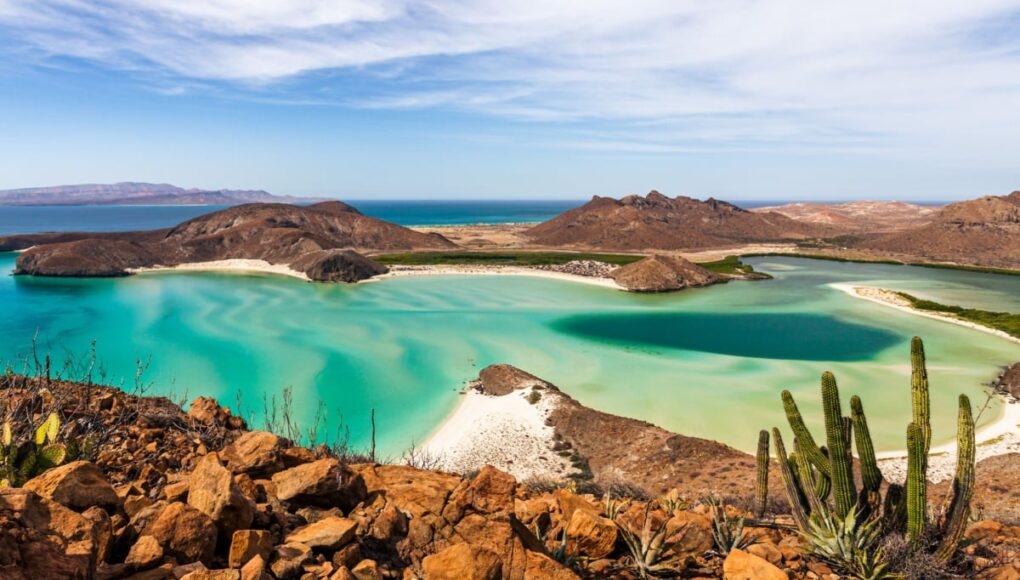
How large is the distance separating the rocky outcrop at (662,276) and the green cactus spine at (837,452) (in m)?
57.2

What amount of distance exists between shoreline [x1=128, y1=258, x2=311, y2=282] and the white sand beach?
5808cm

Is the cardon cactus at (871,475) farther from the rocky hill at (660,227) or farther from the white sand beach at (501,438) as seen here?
the rocky hill at (660,227)

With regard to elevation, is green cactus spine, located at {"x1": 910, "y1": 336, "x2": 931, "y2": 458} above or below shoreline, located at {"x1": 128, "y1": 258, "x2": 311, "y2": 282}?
above

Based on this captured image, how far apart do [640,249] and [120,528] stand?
109509mm

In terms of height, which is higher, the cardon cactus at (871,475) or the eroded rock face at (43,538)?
the eroded rock face at (43,538)

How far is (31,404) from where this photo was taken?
7.60 metres

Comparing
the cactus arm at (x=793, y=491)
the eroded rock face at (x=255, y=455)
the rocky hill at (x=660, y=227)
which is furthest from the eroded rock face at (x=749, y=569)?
the rocky hill at (x=660, y=227)

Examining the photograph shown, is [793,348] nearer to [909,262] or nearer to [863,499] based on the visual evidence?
[863,499]

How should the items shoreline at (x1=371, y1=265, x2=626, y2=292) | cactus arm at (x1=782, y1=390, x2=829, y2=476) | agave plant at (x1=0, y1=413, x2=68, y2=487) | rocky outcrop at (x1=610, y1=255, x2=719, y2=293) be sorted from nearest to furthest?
agave plant at (x1=0, y1=413, x2=68, y2=487), cactus arm at (x1=782, y1=390, x2=829, y2=476), rocky outcrop at (x1=610, y1=255, x2=719, y2=293), shoreline at (x1=371, y1=265, x2=626, y2=292)

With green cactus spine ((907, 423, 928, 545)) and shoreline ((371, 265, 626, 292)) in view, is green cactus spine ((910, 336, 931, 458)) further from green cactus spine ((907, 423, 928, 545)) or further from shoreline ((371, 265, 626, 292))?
shoreline ((371, 265, 626, 292))

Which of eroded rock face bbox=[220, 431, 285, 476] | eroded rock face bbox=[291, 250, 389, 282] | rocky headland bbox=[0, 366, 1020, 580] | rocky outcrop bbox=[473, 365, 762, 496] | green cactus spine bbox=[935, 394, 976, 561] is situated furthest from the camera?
eroded rock face bbox=[291, 250, 389, 282]

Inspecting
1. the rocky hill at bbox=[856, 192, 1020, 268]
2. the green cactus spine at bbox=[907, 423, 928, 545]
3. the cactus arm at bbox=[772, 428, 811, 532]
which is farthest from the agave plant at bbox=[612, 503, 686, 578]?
the rocky hill at bbox=[856, 192, 1020, 268]

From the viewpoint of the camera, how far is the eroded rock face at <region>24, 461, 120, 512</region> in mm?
4168

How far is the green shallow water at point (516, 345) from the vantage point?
26.3m
